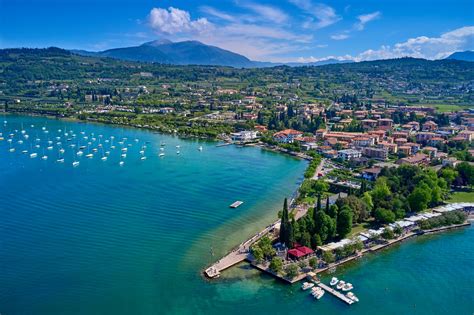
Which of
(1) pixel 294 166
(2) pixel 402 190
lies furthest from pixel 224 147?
(2) pixel 402 190

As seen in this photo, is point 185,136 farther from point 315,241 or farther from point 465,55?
point 465,55

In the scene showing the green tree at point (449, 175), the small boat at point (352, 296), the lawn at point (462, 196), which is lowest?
the small boat at point (352, 296)

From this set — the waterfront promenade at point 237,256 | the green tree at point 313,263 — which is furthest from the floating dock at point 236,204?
the green tree at point 313,263

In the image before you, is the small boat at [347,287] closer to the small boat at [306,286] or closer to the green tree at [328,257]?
the small boat at [306,286]

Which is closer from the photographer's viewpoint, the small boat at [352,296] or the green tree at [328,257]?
the small boat at [352,296]

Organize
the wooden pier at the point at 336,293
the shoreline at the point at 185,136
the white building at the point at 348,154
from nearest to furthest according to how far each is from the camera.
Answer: the wooden pier at the point at 336,293 → the white building at the point at 348,154 → the shoreline at the point at 185,136

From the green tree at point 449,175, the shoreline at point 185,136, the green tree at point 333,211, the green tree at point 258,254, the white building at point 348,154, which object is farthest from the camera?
the shoreline at point 185,136

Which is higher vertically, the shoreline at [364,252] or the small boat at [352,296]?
the shoreline at [364,252]
